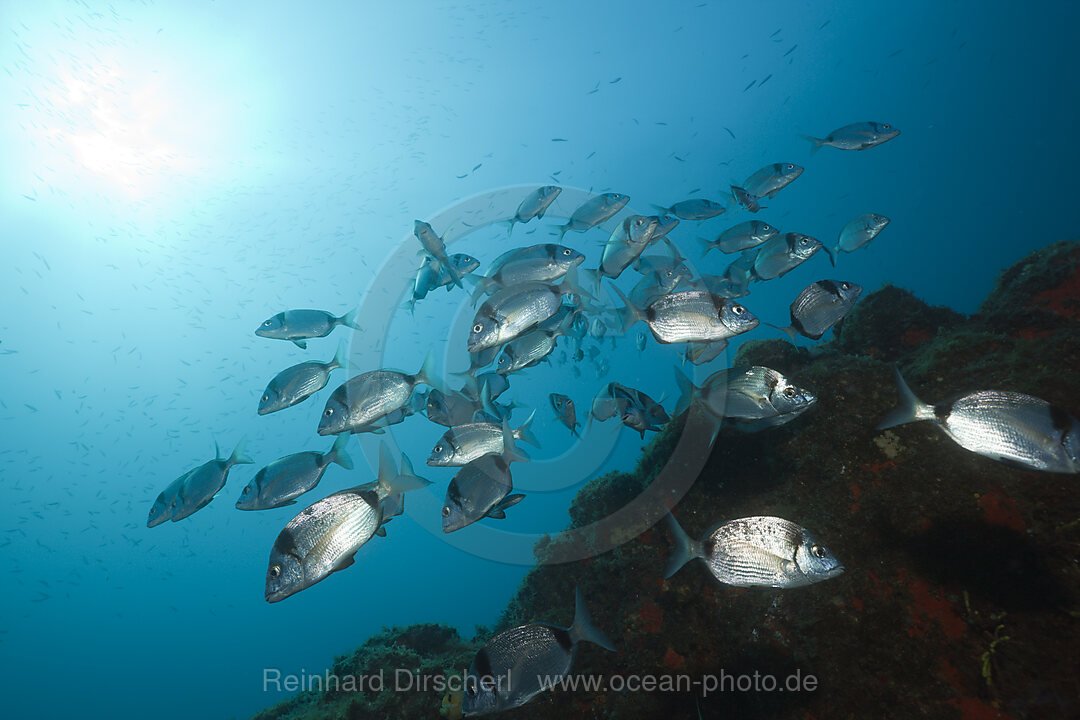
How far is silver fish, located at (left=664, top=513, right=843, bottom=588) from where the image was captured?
7.69 feet

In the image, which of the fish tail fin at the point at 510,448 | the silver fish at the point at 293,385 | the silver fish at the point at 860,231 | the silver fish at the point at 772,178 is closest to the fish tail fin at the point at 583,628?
the fish tail fin at the point at 510,448

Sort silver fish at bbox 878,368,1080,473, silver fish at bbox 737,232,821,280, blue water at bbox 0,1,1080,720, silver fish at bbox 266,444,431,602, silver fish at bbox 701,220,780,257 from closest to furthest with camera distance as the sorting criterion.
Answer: silver fish at bbox 878,368,1080,473 → silver fish at bbox 266,444,431,602 → silver fish at bbox 737,232,821,280 → silver fish at bbox 701,220,780,257 → blue water at bbox 0,1,1080,720

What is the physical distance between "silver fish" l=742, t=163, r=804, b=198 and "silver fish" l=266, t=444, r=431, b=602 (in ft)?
19.0

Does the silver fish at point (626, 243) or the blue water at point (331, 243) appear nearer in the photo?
the silver fish at point (626, 243)

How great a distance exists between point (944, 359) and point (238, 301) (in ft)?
217

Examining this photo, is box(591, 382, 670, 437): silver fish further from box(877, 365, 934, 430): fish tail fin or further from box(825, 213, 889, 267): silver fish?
box(825, 213, 889, 267): silver fish

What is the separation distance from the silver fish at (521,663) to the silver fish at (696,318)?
2.07m

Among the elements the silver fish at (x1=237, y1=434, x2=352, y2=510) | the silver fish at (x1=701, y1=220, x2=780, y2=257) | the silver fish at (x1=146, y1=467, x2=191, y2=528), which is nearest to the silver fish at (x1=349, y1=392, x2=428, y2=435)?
the silver fish at (x1=237, y1=434, x2=352, y2=510)

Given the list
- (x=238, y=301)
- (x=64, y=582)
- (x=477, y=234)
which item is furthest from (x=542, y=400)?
(x=64, y=582)

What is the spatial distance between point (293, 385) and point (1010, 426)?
589 centimetres

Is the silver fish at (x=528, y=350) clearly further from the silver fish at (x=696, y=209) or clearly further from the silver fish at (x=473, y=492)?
the silver fish at (x=696, y=209)

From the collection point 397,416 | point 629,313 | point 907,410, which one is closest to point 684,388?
point 629,313

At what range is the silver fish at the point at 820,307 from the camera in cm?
359

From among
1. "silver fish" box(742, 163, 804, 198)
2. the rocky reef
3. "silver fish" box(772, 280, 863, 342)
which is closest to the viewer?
the rocky reef
